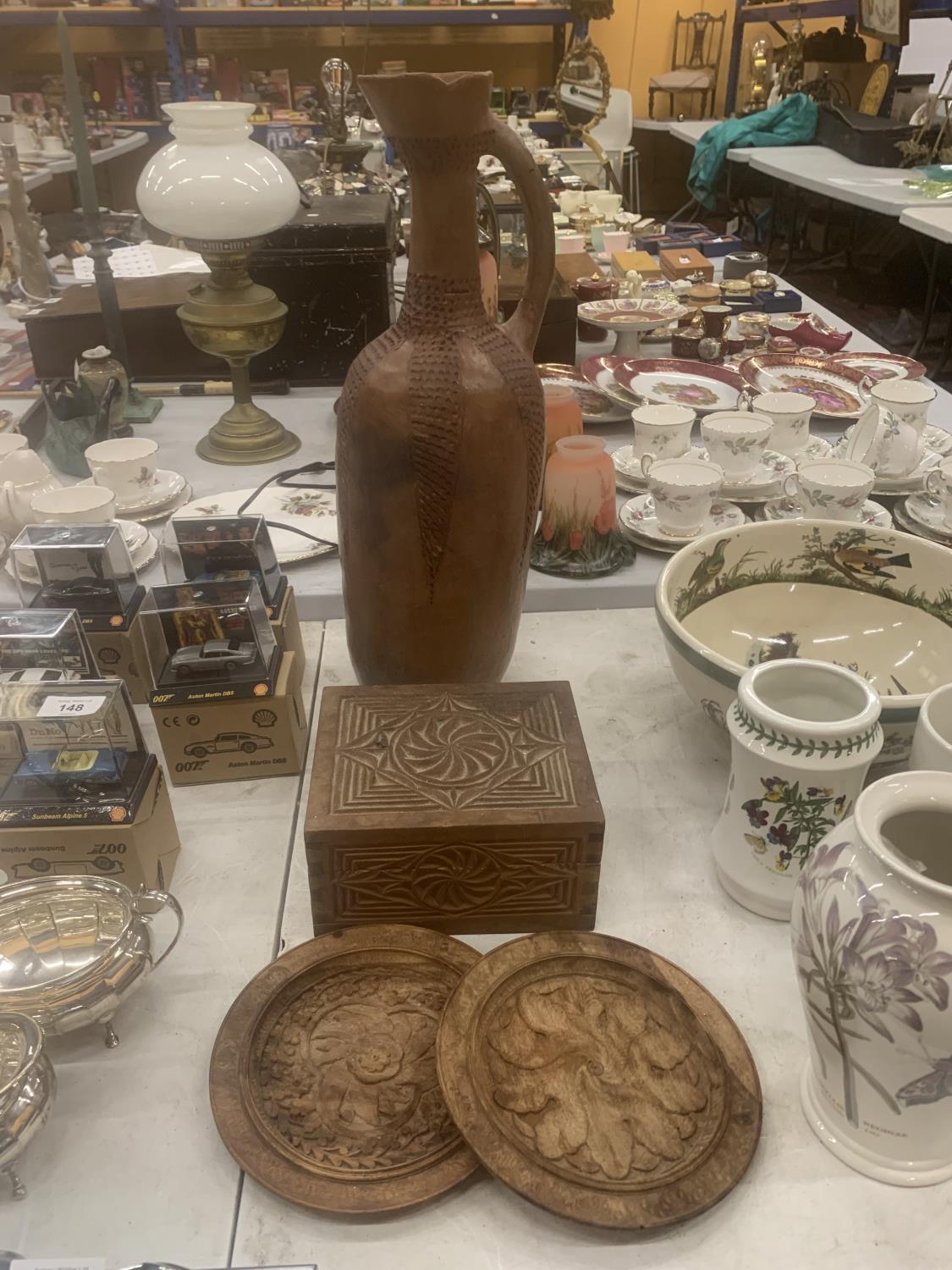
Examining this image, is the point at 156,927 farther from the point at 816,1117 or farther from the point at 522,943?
the point at 816,1117

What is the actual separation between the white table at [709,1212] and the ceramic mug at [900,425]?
623mm

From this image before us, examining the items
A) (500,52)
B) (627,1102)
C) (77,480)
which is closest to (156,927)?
(627,1102)

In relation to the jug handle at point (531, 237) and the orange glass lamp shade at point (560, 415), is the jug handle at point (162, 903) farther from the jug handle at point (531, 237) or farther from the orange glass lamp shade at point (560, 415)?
the orange glass lamp shade at point (560, 415)

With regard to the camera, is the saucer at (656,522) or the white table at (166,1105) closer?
the white table at (166,1105)

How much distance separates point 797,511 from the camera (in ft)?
4.41

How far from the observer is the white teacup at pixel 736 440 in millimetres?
1399

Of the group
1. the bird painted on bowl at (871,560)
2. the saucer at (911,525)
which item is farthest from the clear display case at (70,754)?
the saucer at (911,525)

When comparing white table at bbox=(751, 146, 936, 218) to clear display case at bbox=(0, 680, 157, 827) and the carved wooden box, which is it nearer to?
the carved wooden box

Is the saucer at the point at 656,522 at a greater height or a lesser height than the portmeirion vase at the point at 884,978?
lesser

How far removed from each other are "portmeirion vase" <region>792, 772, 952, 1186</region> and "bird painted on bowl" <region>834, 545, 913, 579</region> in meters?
0.50

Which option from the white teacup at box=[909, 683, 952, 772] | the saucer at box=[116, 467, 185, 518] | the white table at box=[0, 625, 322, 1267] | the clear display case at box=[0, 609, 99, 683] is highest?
the white teacup at box=[909, 683, 952, 772]

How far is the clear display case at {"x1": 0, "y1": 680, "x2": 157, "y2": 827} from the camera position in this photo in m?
0.79

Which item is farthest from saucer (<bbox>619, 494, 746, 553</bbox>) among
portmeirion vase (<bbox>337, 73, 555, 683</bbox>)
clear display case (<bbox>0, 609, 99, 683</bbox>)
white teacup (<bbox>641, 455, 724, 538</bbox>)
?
clear display case (<bbox>0, 609, 99, 683</bbox>)

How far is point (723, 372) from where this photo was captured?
1.86 m
